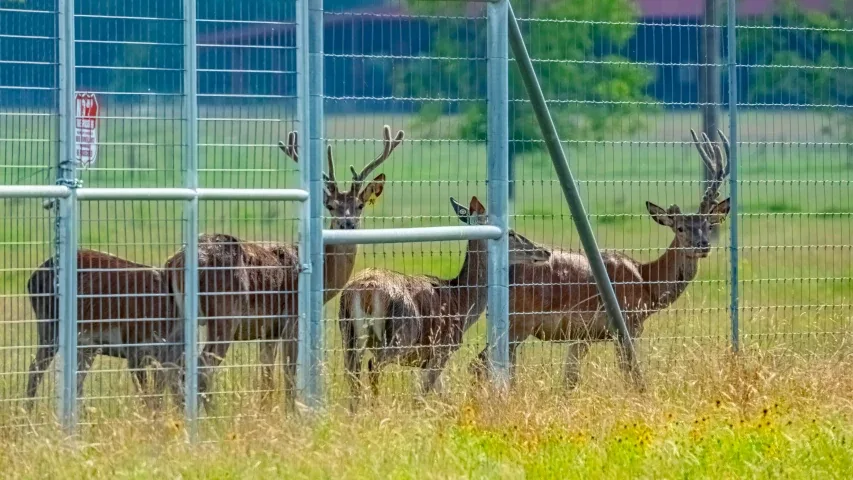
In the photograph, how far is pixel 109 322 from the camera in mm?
7434

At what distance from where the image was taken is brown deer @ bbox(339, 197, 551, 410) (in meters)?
8.80

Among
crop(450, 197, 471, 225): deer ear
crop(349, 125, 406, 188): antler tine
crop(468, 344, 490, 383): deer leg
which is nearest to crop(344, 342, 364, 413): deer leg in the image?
crop(468, 344, 490, 383): deer leg

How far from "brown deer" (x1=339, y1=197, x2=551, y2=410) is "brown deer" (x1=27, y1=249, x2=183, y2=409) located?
1130 millimetres

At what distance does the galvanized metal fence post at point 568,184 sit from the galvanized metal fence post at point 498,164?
0.28ft

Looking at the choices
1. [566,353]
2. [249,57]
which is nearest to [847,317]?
[566,353]

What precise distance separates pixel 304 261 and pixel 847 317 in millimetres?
4473

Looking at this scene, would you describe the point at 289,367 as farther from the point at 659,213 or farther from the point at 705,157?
the point at 659,213

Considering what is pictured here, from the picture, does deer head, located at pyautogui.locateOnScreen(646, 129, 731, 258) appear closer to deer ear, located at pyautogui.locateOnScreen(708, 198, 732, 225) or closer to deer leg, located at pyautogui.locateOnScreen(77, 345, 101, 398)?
deer ear, located at pyautogui.locateOnScreen(708, 198, 732, 225)

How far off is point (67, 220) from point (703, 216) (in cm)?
593

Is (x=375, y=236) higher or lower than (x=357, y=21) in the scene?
lower

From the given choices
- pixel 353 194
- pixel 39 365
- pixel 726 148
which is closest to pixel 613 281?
pixel 726 148

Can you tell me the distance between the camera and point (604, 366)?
30.1 feet

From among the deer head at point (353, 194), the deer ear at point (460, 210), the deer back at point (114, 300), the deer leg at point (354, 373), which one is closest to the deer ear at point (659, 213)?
the deer ear at point (460, 210)

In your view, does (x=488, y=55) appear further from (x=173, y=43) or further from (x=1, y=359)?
(x=1, y=359)
